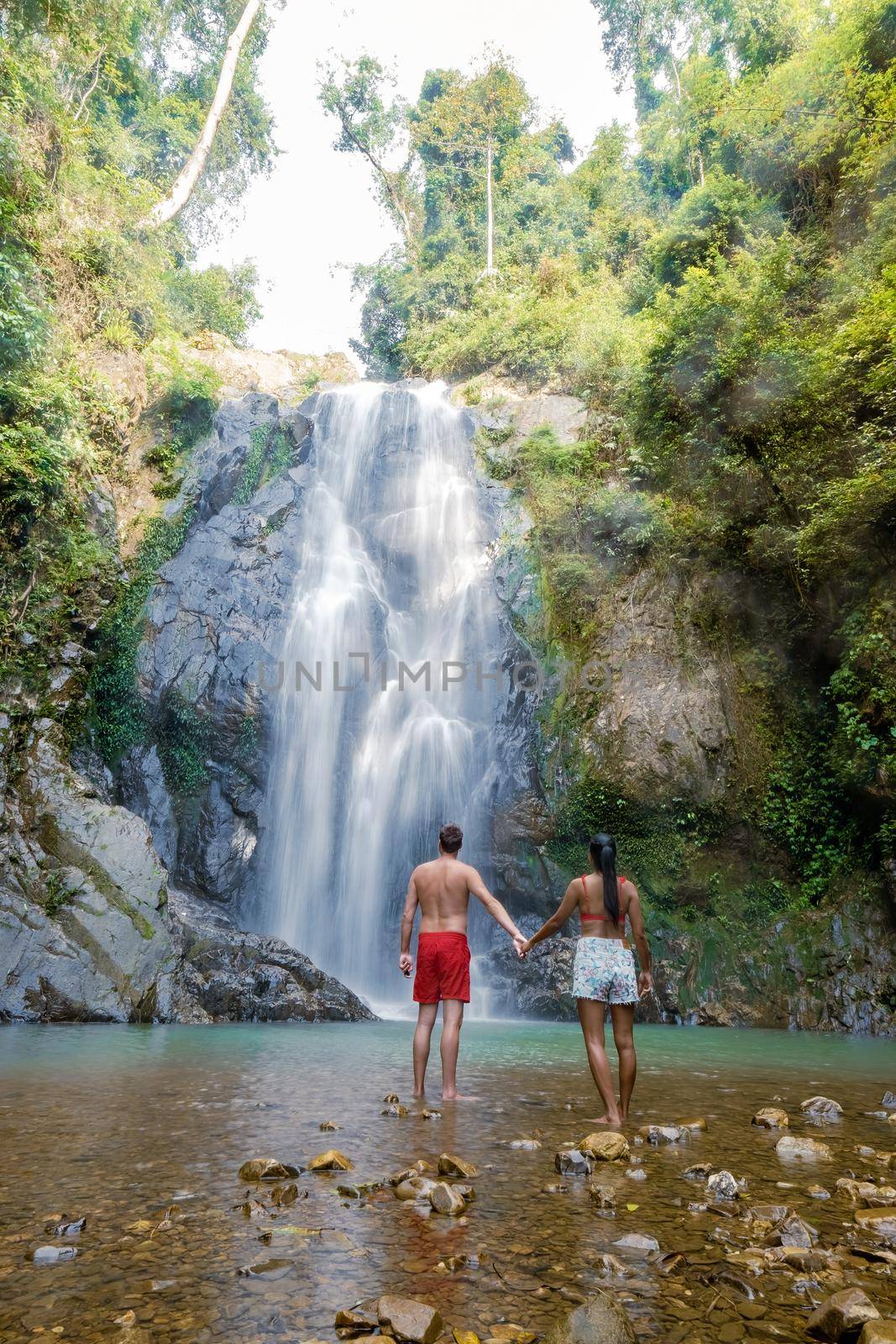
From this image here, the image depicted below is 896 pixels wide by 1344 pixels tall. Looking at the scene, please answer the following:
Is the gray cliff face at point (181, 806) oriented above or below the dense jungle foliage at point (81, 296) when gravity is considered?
below

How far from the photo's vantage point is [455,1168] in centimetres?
305

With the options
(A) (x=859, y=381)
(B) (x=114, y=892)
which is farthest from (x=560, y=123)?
(B) (x=114, y=892)

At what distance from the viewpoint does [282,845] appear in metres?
14.8

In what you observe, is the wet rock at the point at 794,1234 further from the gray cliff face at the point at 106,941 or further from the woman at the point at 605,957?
the gray cliff face at the point at 106,941

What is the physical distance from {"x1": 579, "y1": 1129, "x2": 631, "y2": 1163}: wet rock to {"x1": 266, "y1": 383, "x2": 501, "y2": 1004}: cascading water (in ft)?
34.3

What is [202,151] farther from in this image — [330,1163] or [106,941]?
[330,1163]

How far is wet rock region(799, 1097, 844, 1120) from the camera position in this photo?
4402 mm

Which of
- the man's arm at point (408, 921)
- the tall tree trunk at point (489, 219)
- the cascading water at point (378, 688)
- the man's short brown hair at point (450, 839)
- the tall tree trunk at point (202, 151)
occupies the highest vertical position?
the tall tree trunk at point (489, 219)

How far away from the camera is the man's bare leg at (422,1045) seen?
490 centimetres

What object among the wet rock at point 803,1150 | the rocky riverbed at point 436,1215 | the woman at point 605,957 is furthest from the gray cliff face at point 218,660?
the wet rock at point 803,1150

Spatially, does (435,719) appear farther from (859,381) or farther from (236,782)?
(859,381)

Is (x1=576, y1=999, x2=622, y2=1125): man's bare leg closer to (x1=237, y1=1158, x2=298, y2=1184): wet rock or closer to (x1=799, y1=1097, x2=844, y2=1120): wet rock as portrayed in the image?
(x1=799, y1=1097, x2=844, y2=1120): wet rock

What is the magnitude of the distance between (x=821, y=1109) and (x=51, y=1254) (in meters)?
4.10

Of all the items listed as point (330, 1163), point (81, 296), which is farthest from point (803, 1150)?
point (81, 296)
